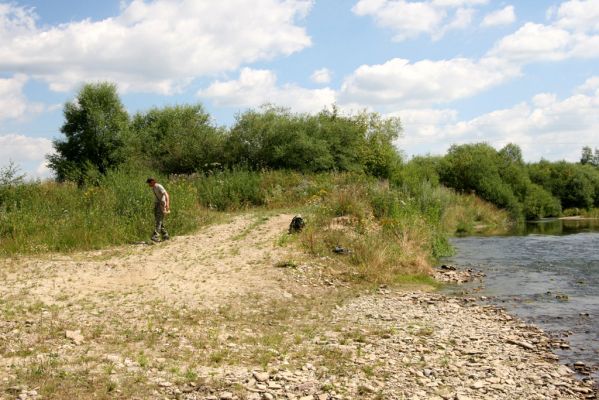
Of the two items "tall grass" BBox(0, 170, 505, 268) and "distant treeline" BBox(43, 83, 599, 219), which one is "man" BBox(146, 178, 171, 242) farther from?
"distant treeline" BBox(43, 83, 599, 219)

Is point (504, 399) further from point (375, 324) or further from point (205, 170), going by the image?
point (205, 170)

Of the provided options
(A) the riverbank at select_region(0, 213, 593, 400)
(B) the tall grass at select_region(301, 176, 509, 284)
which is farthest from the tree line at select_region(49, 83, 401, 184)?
(A) the riverbank at select_region(0, 213, 593, 400)

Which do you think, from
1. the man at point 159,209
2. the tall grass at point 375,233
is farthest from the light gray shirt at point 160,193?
the tall grass at point 375,233

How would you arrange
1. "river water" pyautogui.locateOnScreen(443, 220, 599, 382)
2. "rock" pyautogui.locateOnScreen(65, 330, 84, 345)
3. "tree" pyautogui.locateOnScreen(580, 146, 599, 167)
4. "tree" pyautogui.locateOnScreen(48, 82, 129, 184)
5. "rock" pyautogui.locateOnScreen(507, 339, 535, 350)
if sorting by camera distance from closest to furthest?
"rock" pyautogui.locateOnScreen(65, 330, 84, 345) < "rock" pyautogui.locateOnScreen(507, 339, 535, 350) < "river water" pyautogui.locateOnScreen(443, 220, 599, 382) < "tree" pyautogui.locateOnScreen(48, 82, 129, 184) < "tree" pyautogui.locateOnScreen(580, 146, 599, 167)

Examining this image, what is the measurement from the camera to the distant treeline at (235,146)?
33.1m

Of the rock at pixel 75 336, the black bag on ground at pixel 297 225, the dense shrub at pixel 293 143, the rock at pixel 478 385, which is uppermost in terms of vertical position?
the dense shrub at pixel 293 143

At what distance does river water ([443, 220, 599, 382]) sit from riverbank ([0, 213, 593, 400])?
824mm

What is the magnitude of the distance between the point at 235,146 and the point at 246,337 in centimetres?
2454

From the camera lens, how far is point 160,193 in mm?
19188

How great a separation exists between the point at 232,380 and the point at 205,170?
2646cm

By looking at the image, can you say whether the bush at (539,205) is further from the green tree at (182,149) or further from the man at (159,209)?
the man at (159,209)

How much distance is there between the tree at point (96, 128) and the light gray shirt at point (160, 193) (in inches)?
883

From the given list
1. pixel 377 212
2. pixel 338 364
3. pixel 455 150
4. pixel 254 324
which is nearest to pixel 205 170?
pixel 377 212

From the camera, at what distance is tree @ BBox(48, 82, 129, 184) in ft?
135
